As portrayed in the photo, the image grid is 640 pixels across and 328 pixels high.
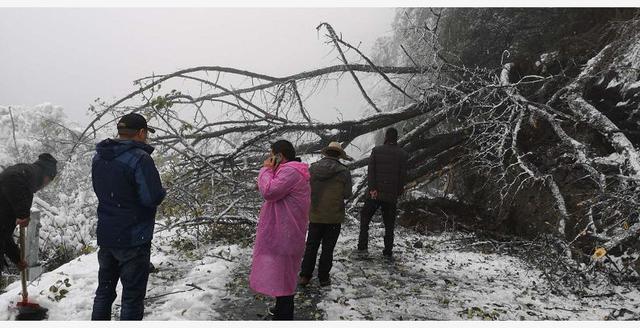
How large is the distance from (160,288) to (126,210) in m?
1.79

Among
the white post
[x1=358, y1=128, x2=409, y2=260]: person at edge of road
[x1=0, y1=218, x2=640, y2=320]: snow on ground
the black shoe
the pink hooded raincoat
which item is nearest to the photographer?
the pink hooded raincoat

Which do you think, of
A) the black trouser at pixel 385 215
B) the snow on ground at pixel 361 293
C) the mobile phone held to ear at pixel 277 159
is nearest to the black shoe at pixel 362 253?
the snow on ground at pixel 361 293

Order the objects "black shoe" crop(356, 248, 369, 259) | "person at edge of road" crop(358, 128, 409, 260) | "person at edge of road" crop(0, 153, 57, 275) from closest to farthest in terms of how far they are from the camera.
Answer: "person at edge of road" crop(0, 153, 57, 275) → "person at edge of road" crop(358, 128, 409, 260) → "black shoe" crop(356, 248, 369, 259)

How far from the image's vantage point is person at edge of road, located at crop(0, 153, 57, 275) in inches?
146

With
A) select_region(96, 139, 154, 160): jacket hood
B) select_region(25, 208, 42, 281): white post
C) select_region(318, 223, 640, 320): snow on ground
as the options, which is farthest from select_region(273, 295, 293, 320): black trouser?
select_region(25, 208, 42, 281): white post

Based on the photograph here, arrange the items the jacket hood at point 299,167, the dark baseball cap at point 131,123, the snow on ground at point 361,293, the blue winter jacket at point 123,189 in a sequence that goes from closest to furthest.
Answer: the blue winter jacket at point 123,189 → the dark baseball cap at point 131,123 → the jacket hood at point 299,167 → the snow on ground at point 361,293

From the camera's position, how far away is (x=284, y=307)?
3484 millimetres

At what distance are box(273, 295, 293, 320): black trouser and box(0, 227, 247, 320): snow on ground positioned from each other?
739mm

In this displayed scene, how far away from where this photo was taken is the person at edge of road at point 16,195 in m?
3.70

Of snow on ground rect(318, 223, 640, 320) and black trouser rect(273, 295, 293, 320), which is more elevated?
black trouser rect(273, 295, 293, 320)

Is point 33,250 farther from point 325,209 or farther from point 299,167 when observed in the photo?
point 299,167

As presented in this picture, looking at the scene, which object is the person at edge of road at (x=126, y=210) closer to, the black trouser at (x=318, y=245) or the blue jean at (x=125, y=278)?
the blue jean at (x=125, y=278)

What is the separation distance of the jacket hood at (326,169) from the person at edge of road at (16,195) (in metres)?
2.64

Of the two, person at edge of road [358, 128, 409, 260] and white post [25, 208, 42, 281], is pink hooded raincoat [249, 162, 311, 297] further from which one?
white post [25, 208, 42, 281]
